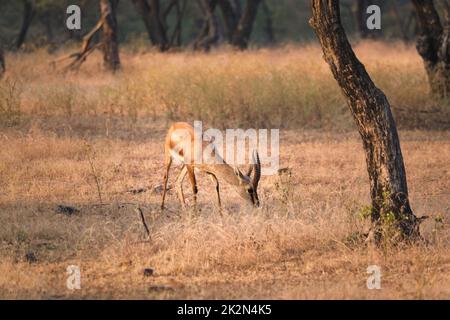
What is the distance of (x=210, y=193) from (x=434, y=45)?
6007 mm

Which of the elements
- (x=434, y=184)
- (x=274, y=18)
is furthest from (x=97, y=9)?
(x=434, y=184)

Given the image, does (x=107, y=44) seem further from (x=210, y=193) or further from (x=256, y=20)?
(x=256, y=20)

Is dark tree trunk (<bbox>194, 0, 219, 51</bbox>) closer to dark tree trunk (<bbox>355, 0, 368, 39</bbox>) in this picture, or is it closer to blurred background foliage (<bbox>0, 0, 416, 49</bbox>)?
dark tree trunk (<bbox>355, 0, 368, 39</bbox>)

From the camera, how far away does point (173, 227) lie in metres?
6.95

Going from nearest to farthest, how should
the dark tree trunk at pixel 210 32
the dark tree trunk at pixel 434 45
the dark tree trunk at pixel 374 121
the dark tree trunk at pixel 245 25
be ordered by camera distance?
1. the dark tree trunk at pixel 374 121
2. the dark tree trunk at pixel 434 45
3. the dark tree trunk at pixel 210 32
4. the dark tree trunk at pixel 245 25

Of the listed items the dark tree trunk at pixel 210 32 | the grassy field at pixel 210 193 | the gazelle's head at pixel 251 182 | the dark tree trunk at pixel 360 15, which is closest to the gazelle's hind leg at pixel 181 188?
the grassy field at pixel 210 193

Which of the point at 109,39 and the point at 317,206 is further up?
the point at 109,39

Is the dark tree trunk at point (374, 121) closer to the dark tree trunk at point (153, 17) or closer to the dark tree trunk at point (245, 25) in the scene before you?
the dark tree trunk at point (245, 25)

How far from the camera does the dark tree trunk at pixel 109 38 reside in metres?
19.6

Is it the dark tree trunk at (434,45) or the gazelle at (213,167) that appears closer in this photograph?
the gazelle at (213,167)

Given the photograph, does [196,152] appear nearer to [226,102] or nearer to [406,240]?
[406,240]

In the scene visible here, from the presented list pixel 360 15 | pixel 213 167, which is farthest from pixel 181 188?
pixel 360 15

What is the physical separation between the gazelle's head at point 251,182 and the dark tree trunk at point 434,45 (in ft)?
20.6

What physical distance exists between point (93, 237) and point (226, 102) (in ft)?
21.3
